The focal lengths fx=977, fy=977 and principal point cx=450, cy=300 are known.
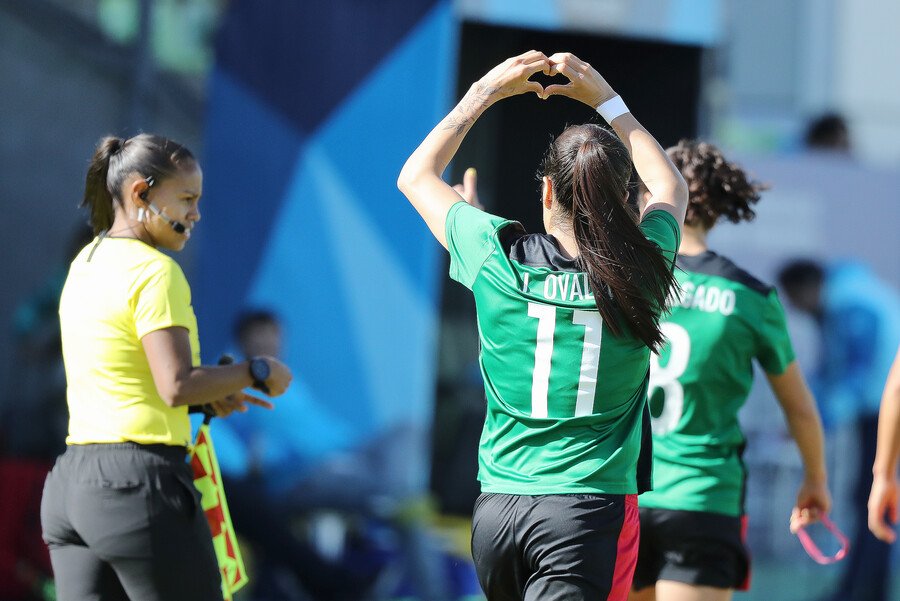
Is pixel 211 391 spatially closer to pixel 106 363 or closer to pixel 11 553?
pixel 106 363

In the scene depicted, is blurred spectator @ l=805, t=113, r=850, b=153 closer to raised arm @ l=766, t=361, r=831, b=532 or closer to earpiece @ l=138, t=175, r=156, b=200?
raised arm @ l=766, t=361, r=831, b=532

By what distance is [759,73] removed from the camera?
20.2ft

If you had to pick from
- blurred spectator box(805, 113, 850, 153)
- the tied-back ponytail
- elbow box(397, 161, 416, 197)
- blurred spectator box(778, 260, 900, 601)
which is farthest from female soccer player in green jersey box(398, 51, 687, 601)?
blurred spectator box(805, 113, 850, 153)

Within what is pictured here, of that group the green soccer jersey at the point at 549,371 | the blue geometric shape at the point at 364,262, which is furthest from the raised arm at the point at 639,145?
the blue geometric shape at the point at 364,262

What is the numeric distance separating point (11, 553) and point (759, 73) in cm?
518

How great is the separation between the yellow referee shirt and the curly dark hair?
1.53 meters

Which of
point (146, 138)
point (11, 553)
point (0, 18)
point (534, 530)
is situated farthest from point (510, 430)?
point (0, 18)

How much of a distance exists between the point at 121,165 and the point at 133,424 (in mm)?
673

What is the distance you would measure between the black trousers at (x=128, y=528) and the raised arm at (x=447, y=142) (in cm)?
87

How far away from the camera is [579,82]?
2.28m

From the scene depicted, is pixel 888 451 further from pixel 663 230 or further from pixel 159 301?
pixel 159 301

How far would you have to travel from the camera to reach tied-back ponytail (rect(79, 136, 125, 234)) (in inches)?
101

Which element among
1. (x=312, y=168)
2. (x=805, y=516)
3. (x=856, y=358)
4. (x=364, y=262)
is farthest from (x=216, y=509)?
(x=856, y=358)

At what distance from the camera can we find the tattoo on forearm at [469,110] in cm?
229
